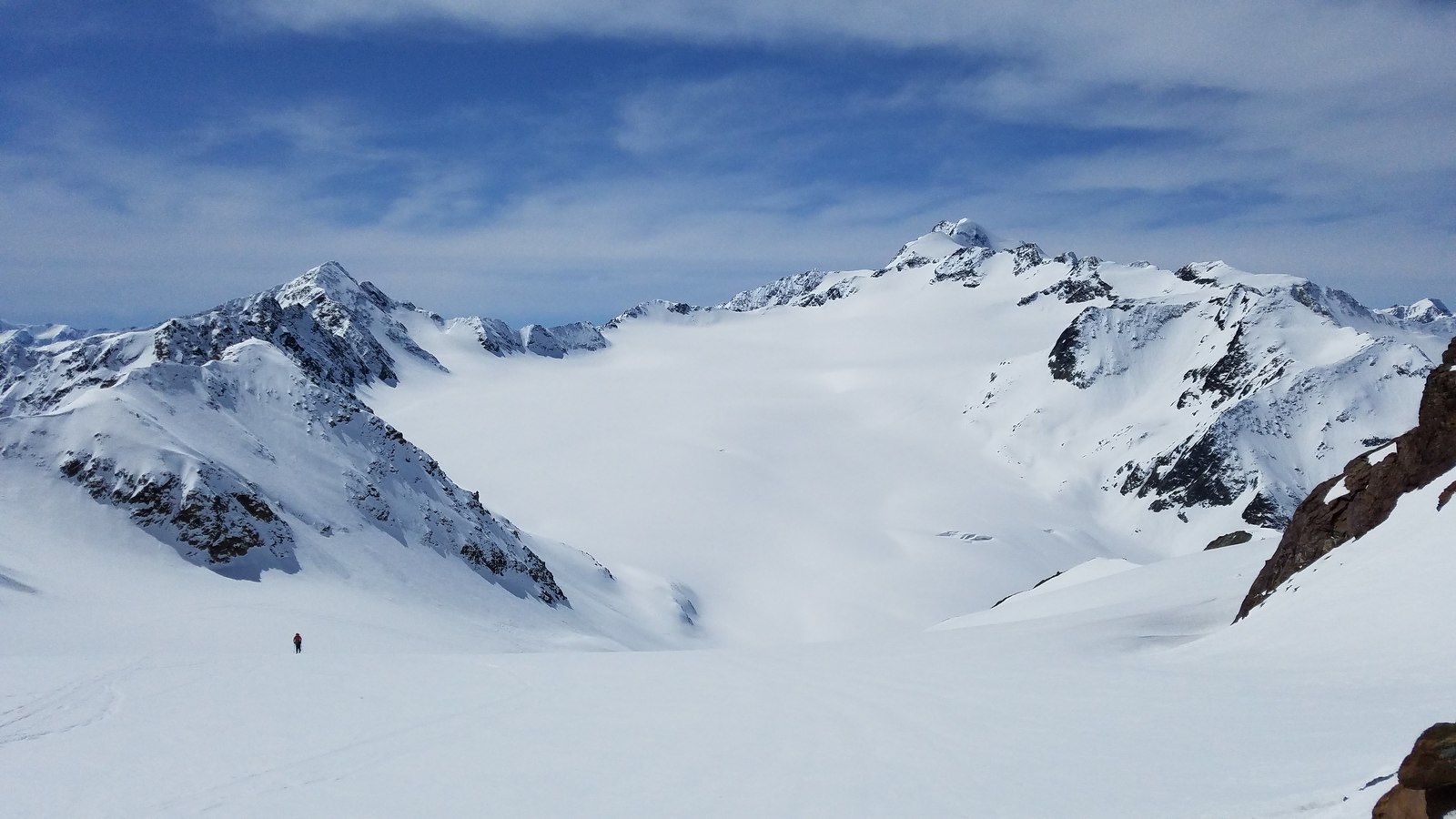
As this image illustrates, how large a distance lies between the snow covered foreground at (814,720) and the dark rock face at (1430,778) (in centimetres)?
142

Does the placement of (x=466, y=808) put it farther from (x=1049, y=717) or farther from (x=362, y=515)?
(x=362, y=515)

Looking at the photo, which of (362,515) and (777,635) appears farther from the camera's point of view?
(777,635)

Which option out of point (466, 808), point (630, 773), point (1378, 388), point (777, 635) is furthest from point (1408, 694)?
point (1378, 388)

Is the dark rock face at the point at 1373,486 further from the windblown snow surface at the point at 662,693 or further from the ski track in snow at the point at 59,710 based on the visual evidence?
the ski track in snow at the point at 59,710

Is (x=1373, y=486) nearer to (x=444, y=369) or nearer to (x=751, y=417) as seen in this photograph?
(x=751, y=417)

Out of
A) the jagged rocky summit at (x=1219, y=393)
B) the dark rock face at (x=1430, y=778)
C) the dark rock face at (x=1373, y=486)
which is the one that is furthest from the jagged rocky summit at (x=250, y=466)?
the jagged rocky summit at (x=1219, y=393)

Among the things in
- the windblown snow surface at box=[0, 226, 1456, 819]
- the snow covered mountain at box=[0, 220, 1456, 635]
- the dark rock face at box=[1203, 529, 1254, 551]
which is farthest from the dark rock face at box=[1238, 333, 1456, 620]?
the snow covered mountain at box=[0, 220, 1456, 635]

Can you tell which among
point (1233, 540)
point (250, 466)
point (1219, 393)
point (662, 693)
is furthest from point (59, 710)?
point (1219, 393)

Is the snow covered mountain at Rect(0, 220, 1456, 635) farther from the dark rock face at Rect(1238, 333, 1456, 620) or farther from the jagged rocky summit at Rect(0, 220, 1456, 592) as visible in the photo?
the dark rock face at Rect(1238, 333, 1456, 620)

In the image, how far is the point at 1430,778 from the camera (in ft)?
23.2

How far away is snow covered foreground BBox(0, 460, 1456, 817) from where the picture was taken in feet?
39.1

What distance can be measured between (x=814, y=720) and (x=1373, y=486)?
49.5 feet

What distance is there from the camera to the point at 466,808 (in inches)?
495

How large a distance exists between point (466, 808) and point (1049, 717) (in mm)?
10012
